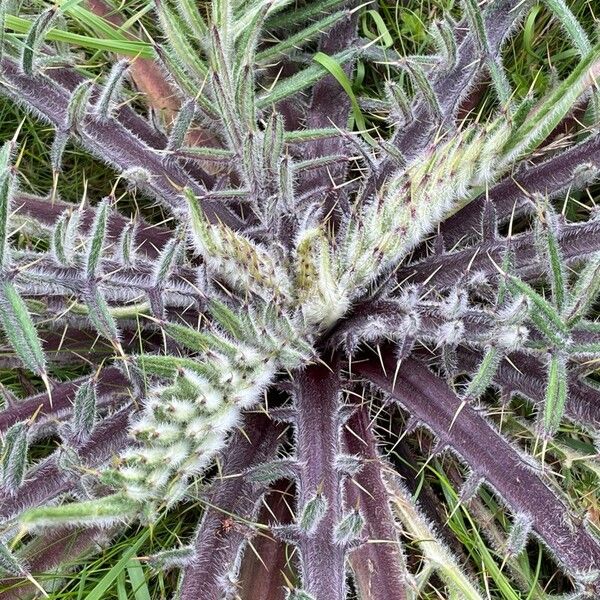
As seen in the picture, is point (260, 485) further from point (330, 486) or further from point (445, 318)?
point (445, 318)

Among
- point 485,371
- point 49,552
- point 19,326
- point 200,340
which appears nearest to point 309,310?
point 200,340

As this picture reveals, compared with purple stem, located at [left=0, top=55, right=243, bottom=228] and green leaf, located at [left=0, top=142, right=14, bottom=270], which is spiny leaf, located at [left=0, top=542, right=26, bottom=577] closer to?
green leaf, located at [left=0, top=142, right=14, bottom=270]

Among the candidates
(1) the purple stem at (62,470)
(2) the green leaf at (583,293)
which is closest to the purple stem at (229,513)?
(1) the purple stem at (62,470)

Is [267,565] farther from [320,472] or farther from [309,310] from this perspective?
[309,310]

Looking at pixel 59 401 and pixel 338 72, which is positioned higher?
pixel 338 72

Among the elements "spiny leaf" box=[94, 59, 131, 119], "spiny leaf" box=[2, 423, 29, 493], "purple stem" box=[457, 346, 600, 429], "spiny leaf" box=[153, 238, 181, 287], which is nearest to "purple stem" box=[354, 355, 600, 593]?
"purple stem" box=[457, 346, 600, 429]

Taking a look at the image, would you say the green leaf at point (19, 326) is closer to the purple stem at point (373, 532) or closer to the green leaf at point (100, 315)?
the green leaf at point (100, 315)
